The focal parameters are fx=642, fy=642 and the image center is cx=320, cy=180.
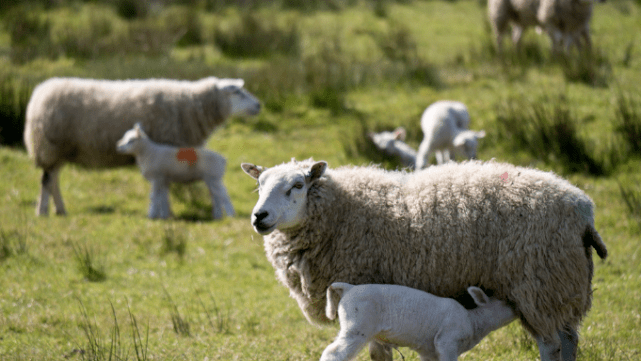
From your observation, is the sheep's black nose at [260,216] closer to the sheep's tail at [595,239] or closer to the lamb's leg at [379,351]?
the lamb's leg at [379,351]

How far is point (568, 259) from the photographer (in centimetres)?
348

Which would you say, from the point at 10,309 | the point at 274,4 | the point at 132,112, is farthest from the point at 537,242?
the point at 274,4

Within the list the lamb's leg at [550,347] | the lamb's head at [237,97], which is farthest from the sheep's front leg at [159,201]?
the lamb's leg at [550,347]

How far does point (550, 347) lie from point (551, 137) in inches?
196

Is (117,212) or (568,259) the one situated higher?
(568,259)

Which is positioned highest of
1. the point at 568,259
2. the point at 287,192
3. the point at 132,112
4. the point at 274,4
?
the point at 287,192

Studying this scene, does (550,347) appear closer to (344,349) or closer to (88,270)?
(344,349)

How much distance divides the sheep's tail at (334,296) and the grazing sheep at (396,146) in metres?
4.81

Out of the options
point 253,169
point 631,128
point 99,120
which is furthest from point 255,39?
point 253,169

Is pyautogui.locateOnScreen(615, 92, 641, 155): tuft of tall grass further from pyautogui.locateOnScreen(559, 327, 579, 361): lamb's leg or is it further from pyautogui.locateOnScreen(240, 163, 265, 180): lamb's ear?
pyautogui.locateOnScreen(240, 163, 265, 180): lamb's ear

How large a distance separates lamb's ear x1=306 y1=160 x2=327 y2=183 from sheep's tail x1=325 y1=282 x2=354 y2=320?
0.67 metres

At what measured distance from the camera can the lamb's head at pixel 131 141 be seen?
7543 mm

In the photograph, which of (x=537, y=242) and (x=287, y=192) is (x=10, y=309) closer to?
(x=287, y=192)

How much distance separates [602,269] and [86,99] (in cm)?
622
